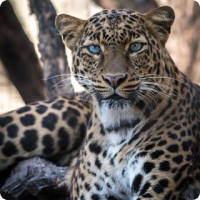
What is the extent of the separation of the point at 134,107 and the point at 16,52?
0.89 m

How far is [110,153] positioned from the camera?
11.1ft

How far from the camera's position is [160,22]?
10.7ft

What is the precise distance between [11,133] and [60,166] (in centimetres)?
40

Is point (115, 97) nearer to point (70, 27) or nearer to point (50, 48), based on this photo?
point (70, 27)

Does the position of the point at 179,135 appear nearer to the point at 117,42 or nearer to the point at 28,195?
the point at 117,42

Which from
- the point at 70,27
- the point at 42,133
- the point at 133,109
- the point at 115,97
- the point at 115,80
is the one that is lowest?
the point at 42,133


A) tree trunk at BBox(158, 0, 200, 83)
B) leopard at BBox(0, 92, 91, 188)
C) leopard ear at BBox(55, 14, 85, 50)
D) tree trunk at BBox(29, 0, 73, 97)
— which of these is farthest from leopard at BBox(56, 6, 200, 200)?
leopard at BBox(0, 92, 91, 188)

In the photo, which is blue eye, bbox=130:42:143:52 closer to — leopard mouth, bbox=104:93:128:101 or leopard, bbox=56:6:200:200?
leopard, bbox=56:6:200:200

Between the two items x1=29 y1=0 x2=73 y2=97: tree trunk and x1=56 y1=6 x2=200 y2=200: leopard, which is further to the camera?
x1=29 y1=0 x2=73 y2=97: tree trunk

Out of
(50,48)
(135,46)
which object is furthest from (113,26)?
(50,48)

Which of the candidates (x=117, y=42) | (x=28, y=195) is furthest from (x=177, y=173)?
(x=28, y=195)

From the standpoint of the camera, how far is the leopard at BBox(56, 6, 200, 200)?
312 cm

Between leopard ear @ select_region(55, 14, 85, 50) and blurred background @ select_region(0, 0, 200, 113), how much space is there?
20 cm

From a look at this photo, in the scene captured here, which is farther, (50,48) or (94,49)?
(50,48)
